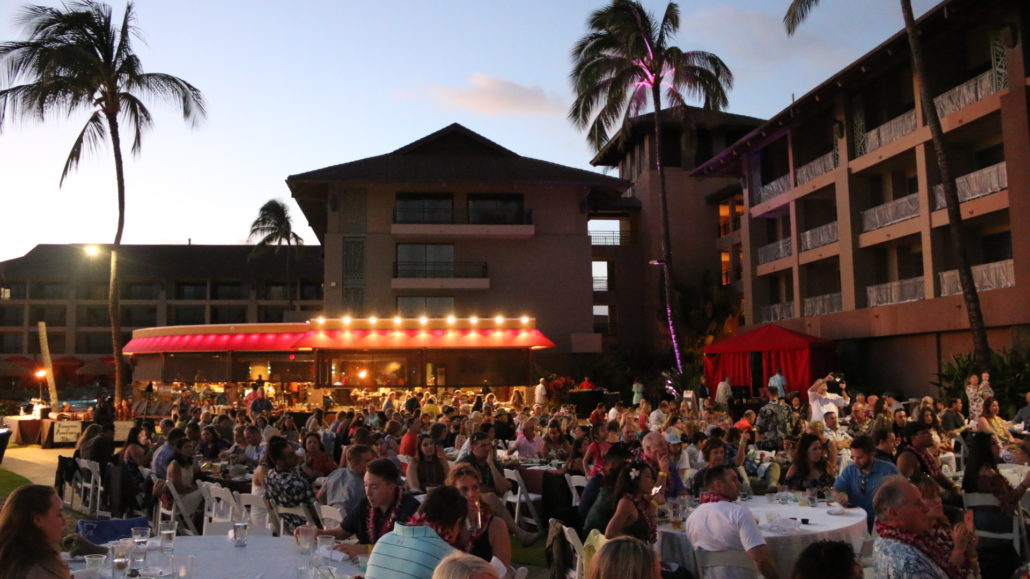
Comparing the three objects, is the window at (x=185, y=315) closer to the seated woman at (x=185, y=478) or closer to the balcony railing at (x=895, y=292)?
the balcony railing at (x=895, y=292)

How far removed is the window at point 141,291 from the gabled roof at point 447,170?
27.1 metres

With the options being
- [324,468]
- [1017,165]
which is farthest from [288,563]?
[1017,165]

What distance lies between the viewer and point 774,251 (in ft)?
110

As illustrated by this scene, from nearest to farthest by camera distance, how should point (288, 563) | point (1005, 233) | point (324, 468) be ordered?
point (288, 563) → point (324, 468) → point (1005, 233)

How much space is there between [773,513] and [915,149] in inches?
792

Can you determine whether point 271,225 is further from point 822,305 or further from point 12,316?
point 822,305

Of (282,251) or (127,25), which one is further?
(282,251)

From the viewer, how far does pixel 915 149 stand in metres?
24.7

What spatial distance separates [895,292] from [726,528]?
2163 cm

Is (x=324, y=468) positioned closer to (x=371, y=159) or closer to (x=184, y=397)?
(x=184, y=397)

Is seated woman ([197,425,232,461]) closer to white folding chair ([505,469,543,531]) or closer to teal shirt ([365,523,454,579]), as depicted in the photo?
white folding chair ([505,469,543,531])

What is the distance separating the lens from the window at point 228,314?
206 ft

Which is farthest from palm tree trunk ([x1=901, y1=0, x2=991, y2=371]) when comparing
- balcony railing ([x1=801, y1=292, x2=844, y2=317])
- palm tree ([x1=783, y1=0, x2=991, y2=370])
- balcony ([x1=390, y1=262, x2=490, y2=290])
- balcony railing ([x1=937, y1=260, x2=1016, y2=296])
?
balcony ([x1=390, y1=262, x2=490, y2=290])

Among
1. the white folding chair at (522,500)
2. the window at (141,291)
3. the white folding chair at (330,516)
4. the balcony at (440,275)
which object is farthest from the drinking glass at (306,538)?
the window at (141,291)
